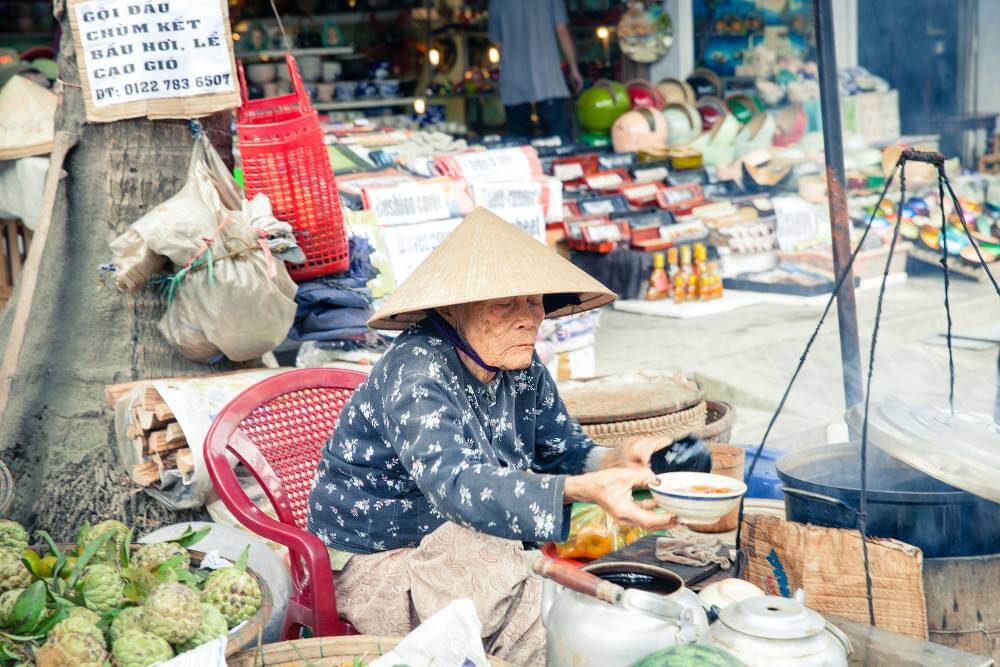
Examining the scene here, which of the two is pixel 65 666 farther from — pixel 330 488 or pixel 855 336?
pixel 855 336

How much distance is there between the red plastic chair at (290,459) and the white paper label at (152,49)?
1.14 metres

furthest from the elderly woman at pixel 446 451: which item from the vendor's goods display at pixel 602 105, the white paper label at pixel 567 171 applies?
the vendor's goods display at pixel 602 105

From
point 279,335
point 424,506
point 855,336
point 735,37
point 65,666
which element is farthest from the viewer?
point 735,37

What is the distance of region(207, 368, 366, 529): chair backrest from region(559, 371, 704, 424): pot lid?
35.3 inches

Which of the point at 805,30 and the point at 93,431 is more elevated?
the point at 805,30

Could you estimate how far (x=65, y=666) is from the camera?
1912 mm

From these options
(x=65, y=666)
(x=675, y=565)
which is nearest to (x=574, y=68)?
(x=675, y=565)

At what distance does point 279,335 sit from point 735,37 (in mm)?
9317

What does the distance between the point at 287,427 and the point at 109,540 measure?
26.7 inches

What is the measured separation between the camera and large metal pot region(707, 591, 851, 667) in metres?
1.77

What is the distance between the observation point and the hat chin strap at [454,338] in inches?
97.1

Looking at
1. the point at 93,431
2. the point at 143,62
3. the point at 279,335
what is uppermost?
the point at 143,62

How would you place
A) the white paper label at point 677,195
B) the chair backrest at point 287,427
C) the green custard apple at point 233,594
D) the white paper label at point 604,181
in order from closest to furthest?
the green custard apple at point 233,594 → the chair backrest at point 287,427 → the white paper label at point 604,181 → the white paper label at point 677,195

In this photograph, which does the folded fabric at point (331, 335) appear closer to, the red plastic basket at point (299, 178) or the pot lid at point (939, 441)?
the red plastic basket at point (299, 178)
